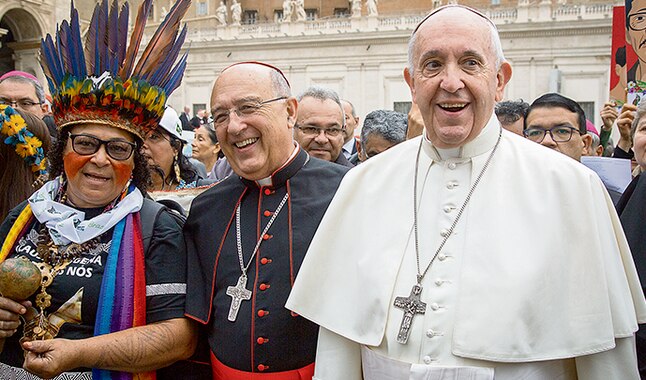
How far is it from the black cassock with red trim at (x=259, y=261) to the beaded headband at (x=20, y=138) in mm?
989

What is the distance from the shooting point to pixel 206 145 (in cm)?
706

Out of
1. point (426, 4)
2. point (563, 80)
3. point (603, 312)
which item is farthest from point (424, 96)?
point (426, 4)

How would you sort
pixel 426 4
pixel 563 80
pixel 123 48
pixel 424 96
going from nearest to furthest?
1. pixel 424 96
2. pixel 123 48
3. pixel 563 80
4. pixel 426 4

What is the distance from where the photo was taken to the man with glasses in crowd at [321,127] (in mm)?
4306

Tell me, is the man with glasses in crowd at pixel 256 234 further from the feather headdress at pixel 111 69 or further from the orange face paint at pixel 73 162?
the orange face paint at pixel 73 162

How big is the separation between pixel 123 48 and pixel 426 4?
3032 cm

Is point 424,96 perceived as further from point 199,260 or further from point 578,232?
point 199,260

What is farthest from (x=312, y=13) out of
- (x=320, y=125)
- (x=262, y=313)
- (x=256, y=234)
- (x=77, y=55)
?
(x=262, y=313)

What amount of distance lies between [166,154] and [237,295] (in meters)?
1.61

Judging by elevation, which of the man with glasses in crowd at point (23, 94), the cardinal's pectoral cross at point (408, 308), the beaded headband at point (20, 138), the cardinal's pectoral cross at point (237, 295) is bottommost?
the cardinal's pectoral cross at point (237, 295)

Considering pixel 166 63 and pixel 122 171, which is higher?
pixel 166 63

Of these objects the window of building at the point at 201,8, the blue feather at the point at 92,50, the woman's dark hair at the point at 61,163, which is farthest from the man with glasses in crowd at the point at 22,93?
the window of building at the point at 201,8

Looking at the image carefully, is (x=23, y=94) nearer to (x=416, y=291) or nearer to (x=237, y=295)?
(x=237, y=295)

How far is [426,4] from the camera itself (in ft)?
102
